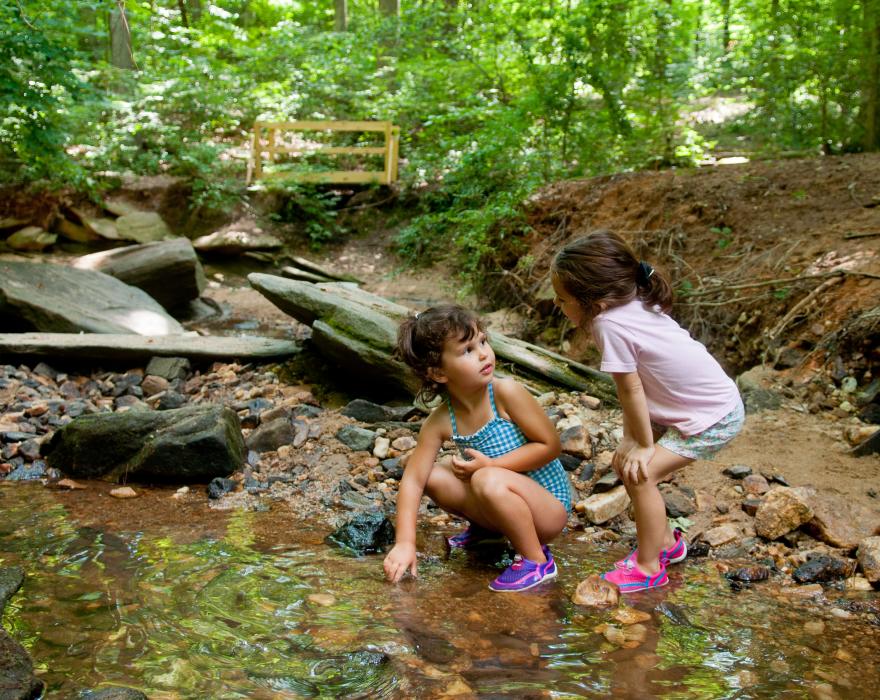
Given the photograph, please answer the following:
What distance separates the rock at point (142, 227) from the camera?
12.9 metres

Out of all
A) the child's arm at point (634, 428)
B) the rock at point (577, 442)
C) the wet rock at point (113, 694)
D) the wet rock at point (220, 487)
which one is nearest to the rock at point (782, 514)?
the child's arm at point (634, 428)

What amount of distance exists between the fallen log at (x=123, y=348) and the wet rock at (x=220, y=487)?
2.15 metres

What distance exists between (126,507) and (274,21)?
794 inches

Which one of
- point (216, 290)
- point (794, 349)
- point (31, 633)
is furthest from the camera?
point (216, 290)

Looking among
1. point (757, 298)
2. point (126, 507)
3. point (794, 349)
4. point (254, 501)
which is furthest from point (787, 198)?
point (126, 507)

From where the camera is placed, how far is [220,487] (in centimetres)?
391

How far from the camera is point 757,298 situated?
5.04 meters

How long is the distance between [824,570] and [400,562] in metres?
1.56

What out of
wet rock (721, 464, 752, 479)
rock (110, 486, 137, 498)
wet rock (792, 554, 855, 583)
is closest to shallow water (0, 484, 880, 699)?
wet rock (792, 554, 855, 583)

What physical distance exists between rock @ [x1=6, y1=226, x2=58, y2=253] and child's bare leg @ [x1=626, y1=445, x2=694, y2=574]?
40.6 feet

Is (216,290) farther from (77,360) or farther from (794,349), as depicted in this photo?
(794,349)

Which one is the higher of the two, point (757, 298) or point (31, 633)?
point (757, 298)

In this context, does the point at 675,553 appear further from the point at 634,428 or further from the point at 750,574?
the point at 634,428

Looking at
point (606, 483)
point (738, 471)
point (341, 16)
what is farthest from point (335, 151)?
point (738, 471)
